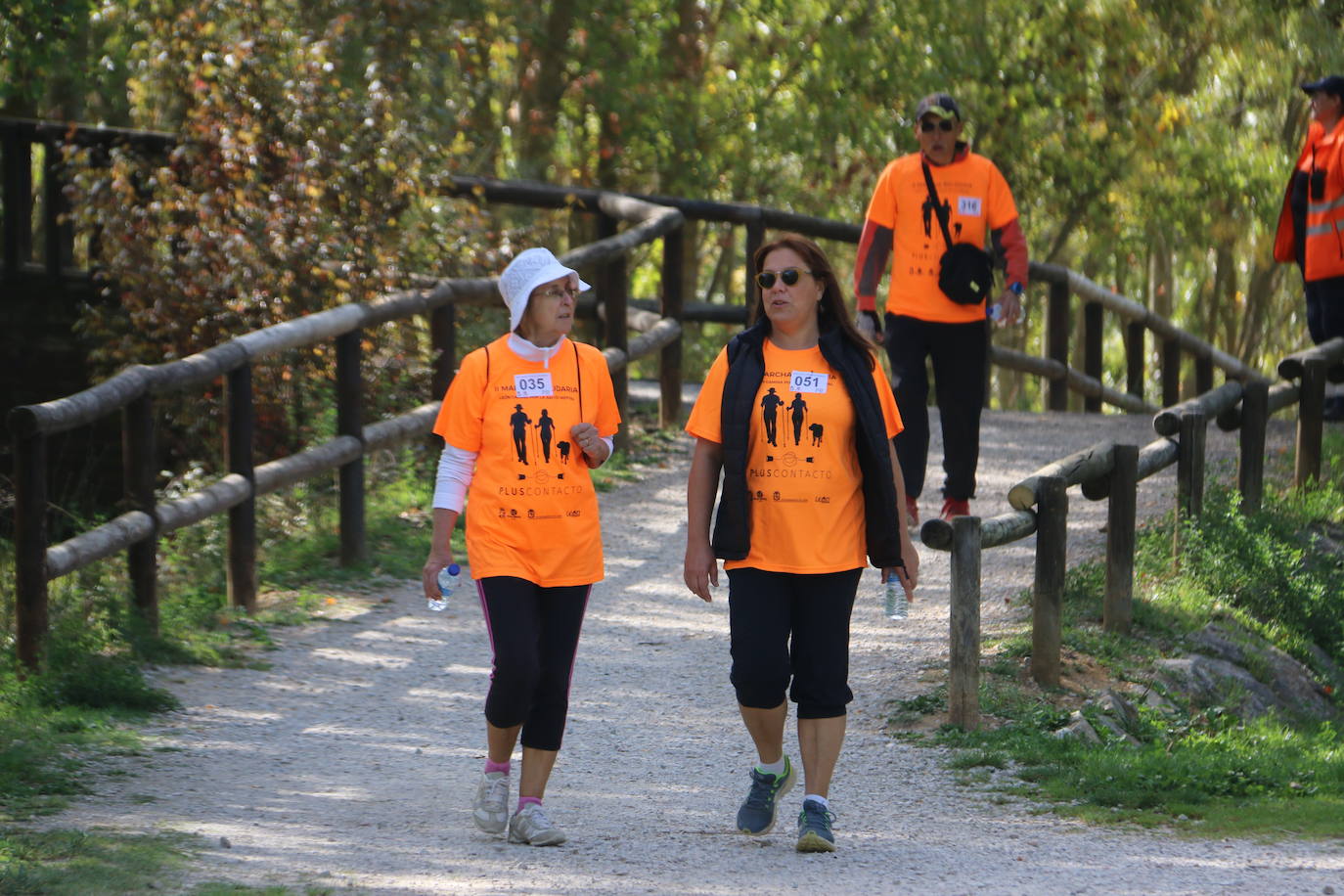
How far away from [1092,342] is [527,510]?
1044cm

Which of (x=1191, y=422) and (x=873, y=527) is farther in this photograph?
(x=1191, y=422)

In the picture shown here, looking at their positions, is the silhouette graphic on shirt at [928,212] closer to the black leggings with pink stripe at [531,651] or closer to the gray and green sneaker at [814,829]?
the black leggings with pink stripe at [531,651]

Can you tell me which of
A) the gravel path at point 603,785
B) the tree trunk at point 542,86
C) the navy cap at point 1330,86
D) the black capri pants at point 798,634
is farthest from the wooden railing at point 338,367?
the tree trunk at point 542,86

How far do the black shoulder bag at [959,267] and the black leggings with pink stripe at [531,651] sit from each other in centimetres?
338

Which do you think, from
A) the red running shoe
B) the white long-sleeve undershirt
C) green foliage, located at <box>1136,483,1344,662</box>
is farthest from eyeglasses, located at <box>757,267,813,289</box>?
green foliage, located at <box>1136,483,1344,662</box>

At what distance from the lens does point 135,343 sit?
1036 cm

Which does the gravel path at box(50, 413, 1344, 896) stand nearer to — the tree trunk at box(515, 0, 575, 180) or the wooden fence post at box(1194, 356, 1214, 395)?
the wooden fence post at box(1194, 356, 1214, 395)

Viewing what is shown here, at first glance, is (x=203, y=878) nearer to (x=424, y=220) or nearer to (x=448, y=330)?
(x=448, y=330)

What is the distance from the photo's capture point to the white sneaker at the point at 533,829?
5039 mm

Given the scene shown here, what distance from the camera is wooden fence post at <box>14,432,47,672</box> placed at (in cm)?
640

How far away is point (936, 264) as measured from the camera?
796 centimetres

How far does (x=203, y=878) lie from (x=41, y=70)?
9.24 meters

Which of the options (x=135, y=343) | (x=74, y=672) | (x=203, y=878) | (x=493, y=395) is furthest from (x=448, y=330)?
(x=203, y=878)

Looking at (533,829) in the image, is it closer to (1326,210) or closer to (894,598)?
(894,598)
